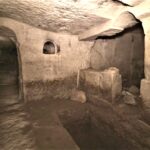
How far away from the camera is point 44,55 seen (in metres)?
4.60

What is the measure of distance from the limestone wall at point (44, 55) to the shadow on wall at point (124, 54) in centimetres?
36

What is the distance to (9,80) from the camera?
23.5 feet

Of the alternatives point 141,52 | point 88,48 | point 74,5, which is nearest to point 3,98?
point 88,48

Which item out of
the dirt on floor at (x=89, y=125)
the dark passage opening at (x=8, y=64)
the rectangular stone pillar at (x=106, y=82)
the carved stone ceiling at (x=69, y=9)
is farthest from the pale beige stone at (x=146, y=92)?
the dark passage opening at (x=8, y=64)

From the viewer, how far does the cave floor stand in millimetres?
2594

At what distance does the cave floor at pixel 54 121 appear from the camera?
8.51 feet

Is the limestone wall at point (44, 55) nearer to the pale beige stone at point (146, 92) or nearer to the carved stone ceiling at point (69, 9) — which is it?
the carved stone ceiling at point (69, 9)

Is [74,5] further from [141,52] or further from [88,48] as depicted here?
[141,52]

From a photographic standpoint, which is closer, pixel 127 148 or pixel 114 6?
pixel 114 6

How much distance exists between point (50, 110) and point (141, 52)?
13.1ft

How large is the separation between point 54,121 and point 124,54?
363 cm

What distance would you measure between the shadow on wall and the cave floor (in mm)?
1566

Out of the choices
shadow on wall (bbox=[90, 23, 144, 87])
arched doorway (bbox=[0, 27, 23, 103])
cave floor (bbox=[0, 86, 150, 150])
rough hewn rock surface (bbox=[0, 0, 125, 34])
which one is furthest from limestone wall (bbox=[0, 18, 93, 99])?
arched doorway (bbox=[0, 27, 23, 103])

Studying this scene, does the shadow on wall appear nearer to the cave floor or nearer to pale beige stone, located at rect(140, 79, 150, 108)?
the cave floor
